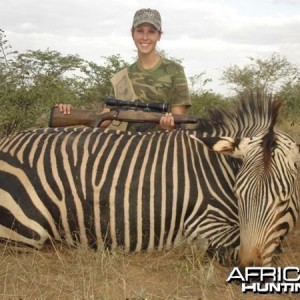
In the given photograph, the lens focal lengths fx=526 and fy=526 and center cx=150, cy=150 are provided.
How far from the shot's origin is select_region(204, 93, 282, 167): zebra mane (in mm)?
3429

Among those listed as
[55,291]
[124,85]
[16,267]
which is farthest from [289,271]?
[124,85]

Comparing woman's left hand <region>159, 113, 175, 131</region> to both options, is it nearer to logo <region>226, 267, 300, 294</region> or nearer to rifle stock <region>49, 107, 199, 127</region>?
rifle stock <region>49, 107, 199, 127</region>

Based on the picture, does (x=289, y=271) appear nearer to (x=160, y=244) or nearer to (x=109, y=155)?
(x=160, y=244)

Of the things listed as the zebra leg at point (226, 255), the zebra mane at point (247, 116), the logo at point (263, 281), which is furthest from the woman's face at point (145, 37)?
the logo at point (263, 281)

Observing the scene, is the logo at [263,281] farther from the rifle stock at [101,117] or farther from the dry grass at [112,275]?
the rifle stock at [101,117]

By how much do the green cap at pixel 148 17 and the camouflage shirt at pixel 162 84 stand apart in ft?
1.20

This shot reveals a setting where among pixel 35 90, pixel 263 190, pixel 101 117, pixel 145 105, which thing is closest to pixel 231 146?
pixel 263 190

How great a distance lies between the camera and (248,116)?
11.7 feet

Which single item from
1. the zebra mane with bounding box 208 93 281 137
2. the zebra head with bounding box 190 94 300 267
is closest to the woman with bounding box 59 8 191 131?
the zebra mane with bounding box 208 93 281 137

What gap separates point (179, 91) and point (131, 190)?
1725 millimetres

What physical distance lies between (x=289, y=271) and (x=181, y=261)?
2.13 ft

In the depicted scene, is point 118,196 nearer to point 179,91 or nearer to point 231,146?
point 231,146

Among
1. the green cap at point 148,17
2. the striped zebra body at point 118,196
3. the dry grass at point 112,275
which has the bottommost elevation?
the dry grass at point 112,275

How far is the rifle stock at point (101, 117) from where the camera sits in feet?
13.3
